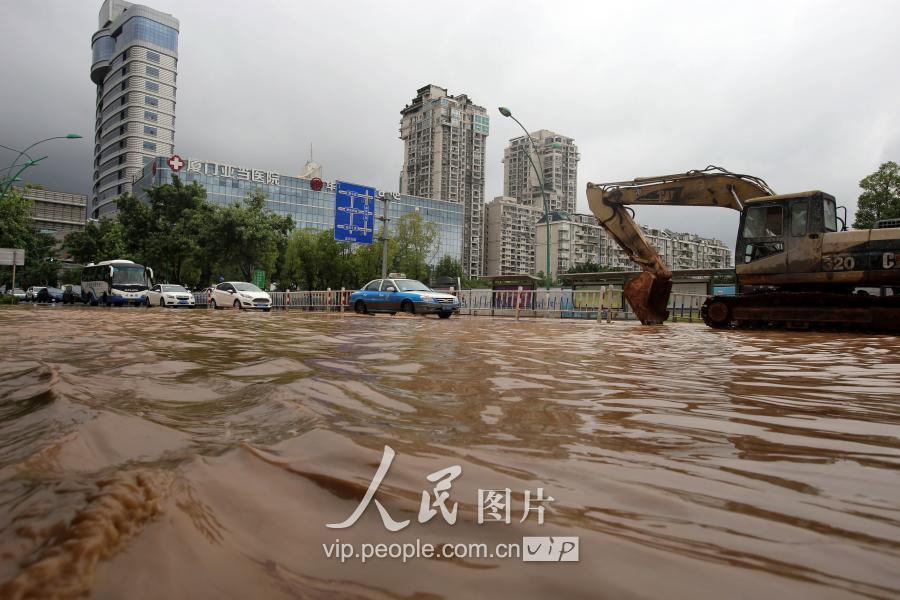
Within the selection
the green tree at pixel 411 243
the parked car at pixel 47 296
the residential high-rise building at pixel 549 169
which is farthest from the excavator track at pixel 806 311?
the residential high-rise building at pixel 549 169

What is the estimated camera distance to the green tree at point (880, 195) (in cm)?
2880

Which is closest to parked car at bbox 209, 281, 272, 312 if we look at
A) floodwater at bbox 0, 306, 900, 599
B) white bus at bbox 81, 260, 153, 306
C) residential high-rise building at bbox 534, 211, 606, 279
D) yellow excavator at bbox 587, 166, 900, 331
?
white bus at bbox 81, 260, 153, 306

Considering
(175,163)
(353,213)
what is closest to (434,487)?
(353,213)

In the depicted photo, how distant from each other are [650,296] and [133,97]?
384 feet

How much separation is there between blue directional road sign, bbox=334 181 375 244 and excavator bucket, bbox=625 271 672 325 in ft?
57.1

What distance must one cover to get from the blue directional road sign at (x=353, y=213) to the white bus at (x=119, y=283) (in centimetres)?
1349

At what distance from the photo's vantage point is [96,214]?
4281 inches

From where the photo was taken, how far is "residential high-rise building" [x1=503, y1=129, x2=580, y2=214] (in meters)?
131

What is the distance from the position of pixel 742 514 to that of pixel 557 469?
0.45 m

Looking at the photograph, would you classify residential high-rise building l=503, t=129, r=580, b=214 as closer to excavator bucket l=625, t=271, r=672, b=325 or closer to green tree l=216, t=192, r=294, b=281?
green tree l=216, t=192, r=294, b=281

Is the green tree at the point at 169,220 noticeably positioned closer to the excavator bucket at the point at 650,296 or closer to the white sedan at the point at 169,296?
the white sedan at the point at 169,296

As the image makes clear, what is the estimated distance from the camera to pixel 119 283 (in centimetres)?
3095

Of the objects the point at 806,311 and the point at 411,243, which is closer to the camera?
the point at 806,311

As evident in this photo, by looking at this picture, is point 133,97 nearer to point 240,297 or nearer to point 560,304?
point 240,297
